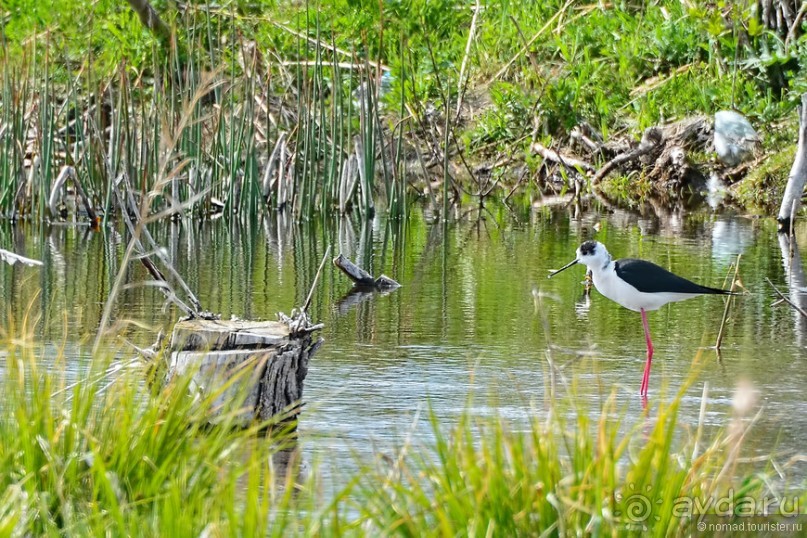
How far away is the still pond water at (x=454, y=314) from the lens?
21.9ft

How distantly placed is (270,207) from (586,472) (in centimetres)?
1530

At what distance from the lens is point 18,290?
35.7 ft

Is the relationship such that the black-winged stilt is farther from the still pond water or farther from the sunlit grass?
the sunlit grass

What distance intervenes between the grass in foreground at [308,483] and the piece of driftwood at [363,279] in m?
6.71

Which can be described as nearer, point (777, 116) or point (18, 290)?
point (18, 290)

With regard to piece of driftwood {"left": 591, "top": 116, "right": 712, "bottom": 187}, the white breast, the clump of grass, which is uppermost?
piece of driftwood {"left": 591, "top": 116, "right": 712, "bottom": 187}

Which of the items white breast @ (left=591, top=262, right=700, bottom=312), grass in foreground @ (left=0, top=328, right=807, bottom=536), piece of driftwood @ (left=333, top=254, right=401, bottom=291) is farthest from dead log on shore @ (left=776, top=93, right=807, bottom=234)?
grass in foreground @ (left=0, top=328, right=807, bottom=536)

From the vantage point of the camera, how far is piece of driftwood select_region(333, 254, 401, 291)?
37.6ft

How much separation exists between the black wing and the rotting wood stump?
6.96ft

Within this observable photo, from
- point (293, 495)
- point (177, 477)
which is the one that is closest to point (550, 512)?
point (177, 477)

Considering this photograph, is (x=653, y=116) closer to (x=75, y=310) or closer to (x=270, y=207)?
(x=270, y=207)

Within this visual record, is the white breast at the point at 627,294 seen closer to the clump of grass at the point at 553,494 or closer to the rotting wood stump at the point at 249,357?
the rotting wood stump at the point at 249,357

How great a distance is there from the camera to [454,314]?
32.7ft

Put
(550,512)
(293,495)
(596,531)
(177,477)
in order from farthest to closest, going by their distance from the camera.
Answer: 1. (293,495)
2. (177,477)
3. (550,512)
4. (596,531)
